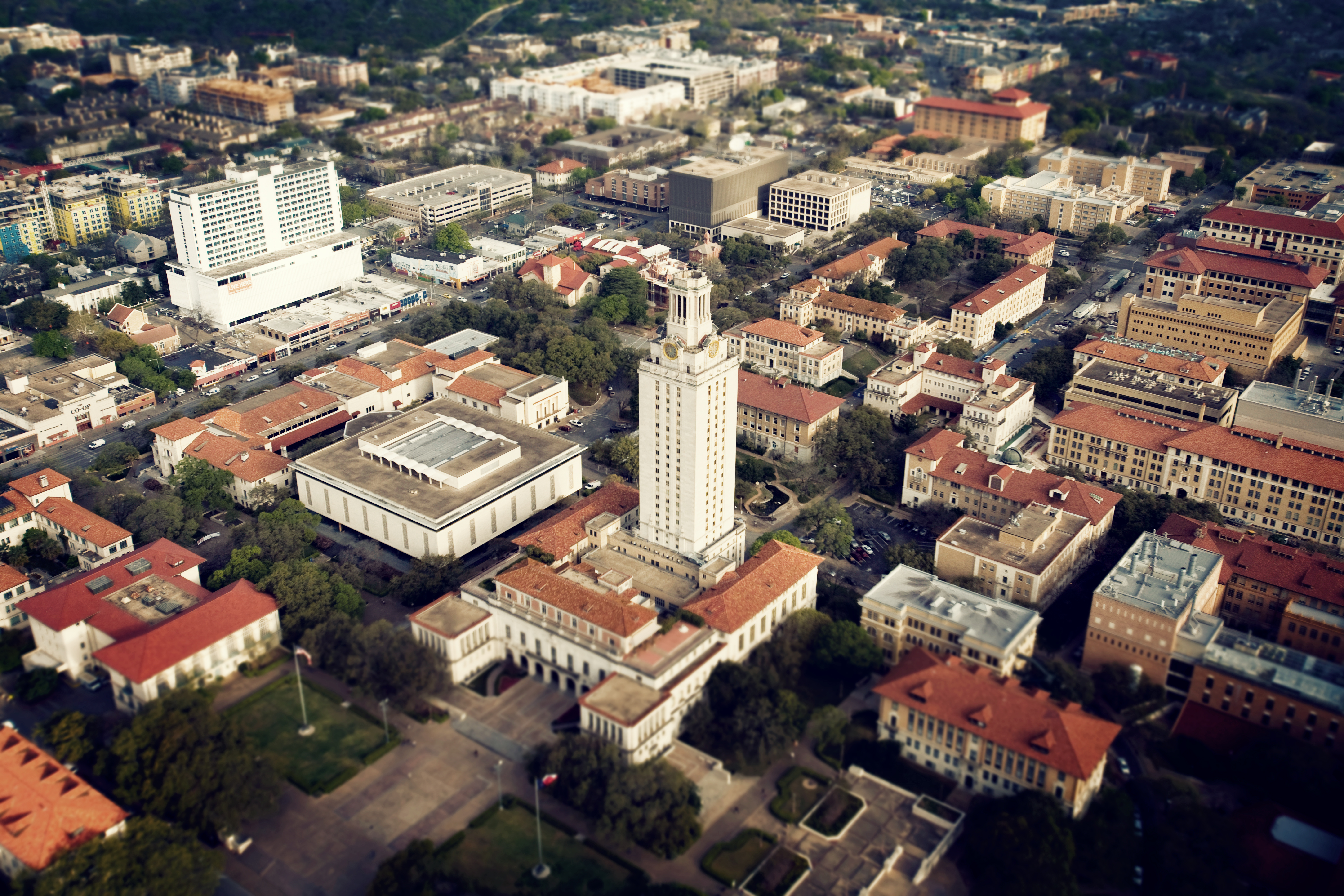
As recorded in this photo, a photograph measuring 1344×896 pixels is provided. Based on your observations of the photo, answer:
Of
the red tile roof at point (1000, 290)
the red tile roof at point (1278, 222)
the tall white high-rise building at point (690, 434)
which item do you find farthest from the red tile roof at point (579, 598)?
the red tile roof at point (1278, 222)

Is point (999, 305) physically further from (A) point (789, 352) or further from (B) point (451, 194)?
(B) point (451, 194)

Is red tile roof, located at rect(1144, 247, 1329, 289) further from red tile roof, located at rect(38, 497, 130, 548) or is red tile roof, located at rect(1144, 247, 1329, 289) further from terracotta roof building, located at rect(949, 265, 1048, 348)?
red tile roof, located at rect(38, 497, 130, 548)

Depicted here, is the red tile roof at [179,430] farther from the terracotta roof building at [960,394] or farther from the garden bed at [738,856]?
the terracotta roof building at [960,394]

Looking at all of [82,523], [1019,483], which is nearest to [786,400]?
[1019,483]

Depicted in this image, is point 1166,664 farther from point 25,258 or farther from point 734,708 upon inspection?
point 25,258

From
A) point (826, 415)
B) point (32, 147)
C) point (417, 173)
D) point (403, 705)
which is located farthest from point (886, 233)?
point (32, 147)
